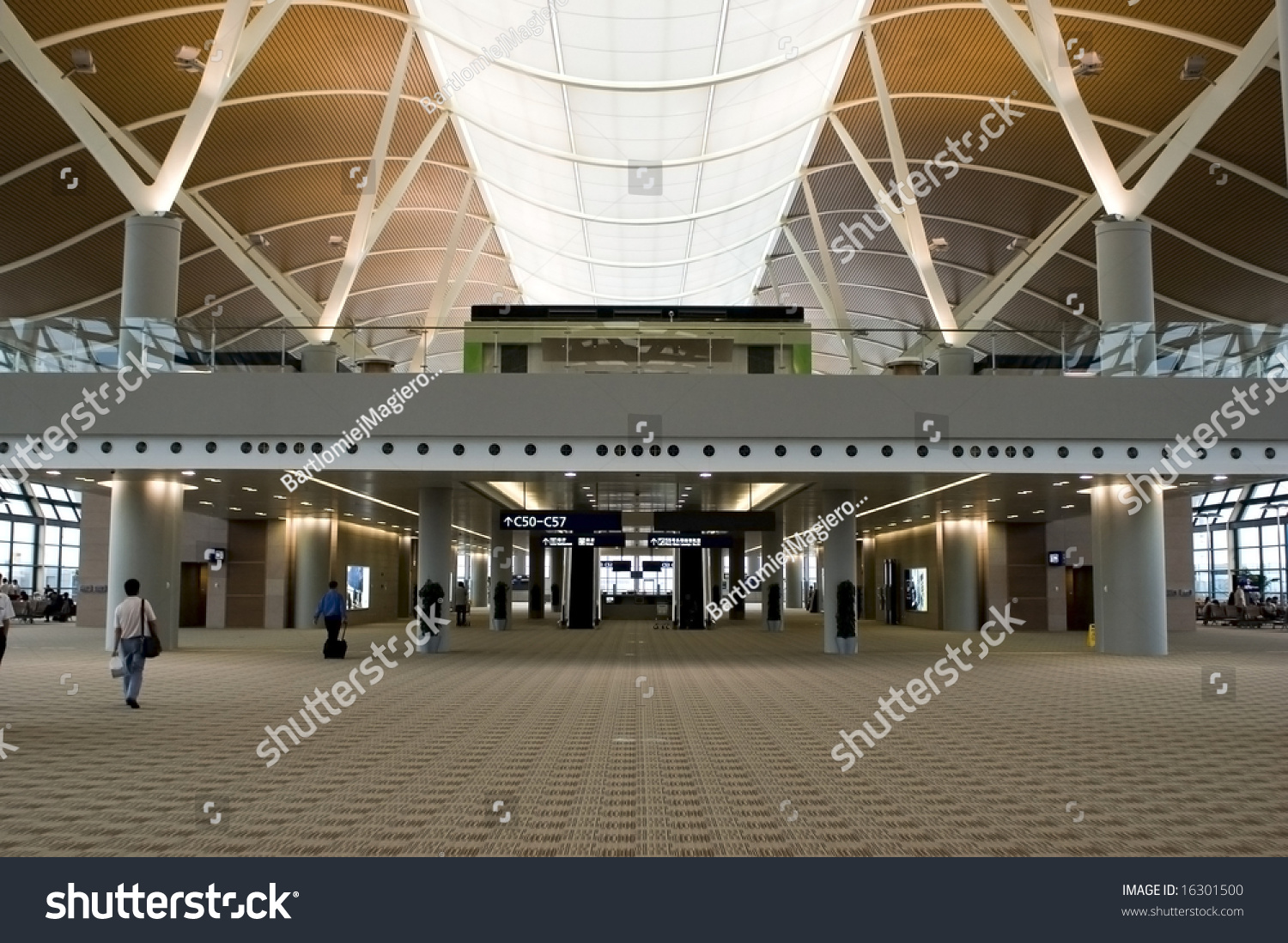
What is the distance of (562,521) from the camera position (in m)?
26.9

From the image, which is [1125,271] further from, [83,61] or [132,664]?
[83,61]

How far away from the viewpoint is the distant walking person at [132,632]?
43.6 feet

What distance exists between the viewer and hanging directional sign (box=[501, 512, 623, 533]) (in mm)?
26656

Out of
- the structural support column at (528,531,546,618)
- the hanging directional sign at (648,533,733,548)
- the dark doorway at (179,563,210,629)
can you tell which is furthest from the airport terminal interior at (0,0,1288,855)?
the structural support column at (528,531,546,618)

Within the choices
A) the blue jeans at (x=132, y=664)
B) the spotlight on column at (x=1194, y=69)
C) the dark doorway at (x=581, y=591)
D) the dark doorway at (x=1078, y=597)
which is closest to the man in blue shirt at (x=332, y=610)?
the blue jeans at (x=132, y=664)

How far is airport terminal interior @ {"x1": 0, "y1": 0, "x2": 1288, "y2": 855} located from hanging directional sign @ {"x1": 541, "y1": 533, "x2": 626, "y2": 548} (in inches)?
6.6

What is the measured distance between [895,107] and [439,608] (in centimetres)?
1984

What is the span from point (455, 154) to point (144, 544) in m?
20.0

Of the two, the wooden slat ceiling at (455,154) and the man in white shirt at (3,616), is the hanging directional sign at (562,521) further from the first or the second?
the man in white shirt at (3,616)
